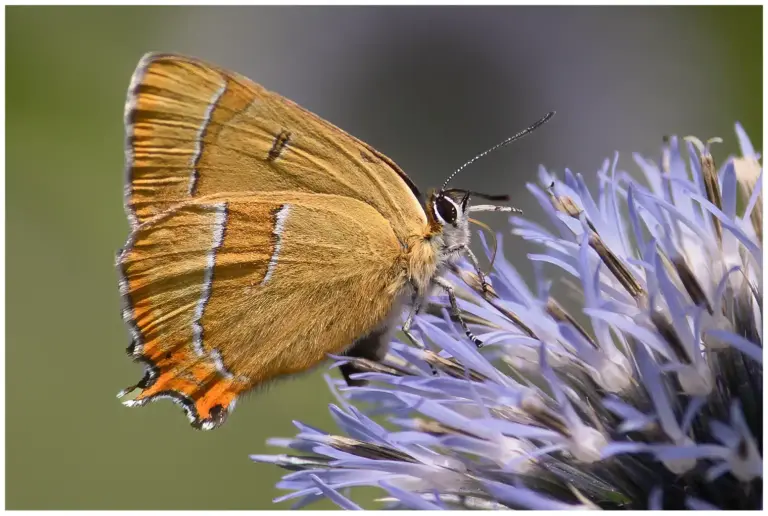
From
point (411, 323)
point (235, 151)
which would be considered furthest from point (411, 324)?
point (235, 151)

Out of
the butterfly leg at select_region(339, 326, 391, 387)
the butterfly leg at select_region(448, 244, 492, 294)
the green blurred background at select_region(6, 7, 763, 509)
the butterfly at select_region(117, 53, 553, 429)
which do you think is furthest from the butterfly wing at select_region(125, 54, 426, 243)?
the green blurred background at select_region(6, 7, 763, 509)

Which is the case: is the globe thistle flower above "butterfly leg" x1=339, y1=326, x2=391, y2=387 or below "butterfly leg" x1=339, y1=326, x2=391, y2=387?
above

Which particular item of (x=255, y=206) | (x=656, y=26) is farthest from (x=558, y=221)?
(x=656, y=26)

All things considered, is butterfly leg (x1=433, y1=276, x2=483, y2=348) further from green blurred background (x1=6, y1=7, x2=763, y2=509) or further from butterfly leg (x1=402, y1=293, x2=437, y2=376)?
green blurred background (x1=6, y1=7, x2=763, y2=509)

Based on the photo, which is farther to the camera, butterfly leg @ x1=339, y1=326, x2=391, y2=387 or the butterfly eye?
the butterfly eye

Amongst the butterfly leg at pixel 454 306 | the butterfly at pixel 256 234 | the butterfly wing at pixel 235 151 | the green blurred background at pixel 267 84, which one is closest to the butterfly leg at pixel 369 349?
the butterfly at pixel 256 234

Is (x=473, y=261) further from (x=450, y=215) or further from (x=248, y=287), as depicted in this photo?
(x=248, y=287)

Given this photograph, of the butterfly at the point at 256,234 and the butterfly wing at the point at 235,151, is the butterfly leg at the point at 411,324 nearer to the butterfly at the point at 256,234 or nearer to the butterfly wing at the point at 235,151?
the butterfly at the point at 256,234
